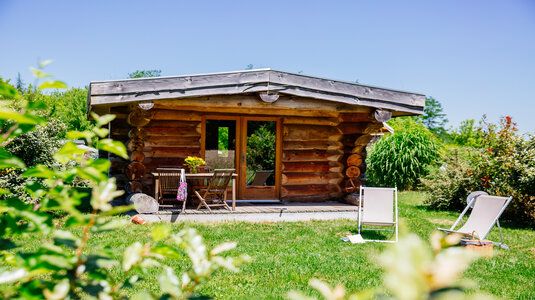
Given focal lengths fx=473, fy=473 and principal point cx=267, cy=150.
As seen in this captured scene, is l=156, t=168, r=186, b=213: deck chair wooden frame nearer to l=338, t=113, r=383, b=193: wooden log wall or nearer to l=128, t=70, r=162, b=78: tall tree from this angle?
l=338, t=113, r=383, b=193: wooden log wall

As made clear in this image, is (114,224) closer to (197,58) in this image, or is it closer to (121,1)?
(121,1)

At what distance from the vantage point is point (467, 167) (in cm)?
1420

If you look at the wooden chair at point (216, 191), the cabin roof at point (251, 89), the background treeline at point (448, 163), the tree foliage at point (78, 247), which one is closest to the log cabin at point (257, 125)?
the cabin roof at point (251, 89)

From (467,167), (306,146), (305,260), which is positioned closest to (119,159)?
(306,146)

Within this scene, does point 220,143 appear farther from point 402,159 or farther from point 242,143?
point 402,159

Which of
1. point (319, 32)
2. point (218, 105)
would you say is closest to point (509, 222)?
point (218, 105)

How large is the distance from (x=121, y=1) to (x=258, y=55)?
35.0m

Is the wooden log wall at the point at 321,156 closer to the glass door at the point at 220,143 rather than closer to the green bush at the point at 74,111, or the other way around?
the glass door at the point at 220,143

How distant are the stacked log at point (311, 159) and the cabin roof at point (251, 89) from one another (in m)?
1.62

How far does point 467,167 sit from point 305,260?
29.8ft

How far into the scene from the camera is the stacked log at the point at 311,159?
12.5m

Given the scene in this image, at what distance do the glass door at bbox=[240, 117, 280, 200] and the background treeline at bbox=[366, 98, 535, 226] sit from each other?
5.32 meters

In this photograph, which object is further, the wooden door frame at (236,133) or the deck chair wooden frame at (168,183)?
the wooden door frame at (236,133)

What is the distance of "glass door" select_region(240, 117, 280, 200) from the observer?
12367 millimetres
